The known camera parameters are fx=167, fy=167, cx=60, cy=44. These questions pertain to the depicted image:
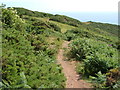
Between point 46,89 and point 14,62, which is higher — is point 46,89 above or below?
below

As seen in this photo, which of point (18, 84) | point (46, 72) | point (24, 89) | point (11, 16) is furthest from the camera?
point (11, 16)

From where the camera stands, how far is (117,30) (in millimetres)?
49781

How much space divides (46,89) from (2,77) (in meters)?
1.88

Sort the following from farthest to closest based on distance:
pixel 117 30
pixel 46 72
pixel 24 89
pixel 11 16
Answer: pixel 117 30 < pixel 11 16 < pixel 46 72 < pixel 24 89

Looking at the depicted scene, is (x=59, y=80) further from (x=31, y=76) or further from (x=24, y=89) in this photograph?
(x=24, y=89)

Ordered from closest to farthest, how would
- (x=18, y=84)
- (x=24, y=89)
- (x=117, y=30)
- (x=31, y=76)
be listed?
(x=24, y=89)
(x=18, y=84)
(x=31, y=76)
(x=117, y=30)

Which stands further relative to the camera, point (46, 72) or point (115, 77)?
point (46, 72)

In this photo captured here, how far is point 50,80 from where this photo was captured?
23.7 ft

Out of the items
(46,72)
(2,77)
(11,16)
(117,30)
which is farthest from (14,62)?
(117,30)

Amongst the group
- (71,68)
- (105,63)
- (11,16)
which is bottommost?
(71,68)

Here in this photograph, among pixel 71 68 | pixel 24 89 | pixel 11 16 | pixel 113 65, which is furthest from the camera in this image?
pixel 11 16

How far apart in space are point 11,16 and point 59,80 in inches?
334

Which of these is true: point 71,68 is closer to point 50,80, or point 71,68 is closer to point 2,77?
point 50,80

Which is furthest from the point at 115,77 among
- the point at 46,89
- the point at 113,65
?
the point at 46,89
